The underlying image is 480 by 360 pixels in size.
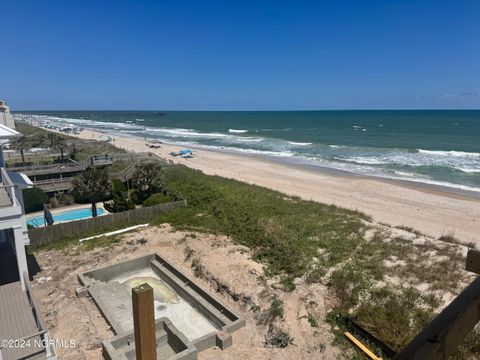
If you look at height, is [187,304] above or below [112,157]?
below

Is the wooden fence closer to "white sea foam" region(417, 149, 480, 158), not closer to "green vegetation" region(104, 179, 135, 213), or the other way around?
"green vegetation" region(104, 179, 135, 213)

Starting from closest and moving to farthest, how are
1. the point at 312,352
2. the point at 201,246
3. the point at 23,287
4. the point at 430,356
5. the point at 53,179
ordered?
the point at 430,356 < the point at 312,352 < the point at 23,287 < the point at 201,246 < the point at 53,179

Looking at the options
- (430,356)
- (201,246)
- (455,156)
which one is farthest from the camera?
(455,156)

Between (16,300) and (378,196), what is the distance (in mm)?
25261

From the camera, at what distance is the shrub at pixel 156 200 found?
19094mm

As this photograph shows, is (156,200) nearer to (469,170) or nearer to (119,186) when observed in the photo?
(119,186)

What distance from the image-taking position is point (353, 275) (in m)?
10.2

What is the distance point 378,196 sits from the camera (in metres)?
26.6

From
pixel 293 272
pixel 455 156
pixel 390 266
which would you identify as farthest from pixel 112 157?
pixel 455 156

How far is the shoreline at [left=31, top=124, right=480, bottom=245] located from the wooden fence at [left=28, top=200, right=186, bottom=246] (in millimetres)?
12093

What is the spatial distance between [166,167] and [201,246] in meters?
14.7

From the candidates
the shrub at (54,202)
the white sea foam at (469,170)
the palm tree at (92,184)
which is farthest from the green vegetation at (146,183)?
the white sea foam at (469,170)

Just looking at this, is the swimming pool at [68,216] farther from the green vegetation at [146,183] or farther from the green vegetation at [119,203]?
the green vegetation at [146,183]

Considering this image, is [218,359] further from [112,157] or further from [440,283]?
[112,157]
